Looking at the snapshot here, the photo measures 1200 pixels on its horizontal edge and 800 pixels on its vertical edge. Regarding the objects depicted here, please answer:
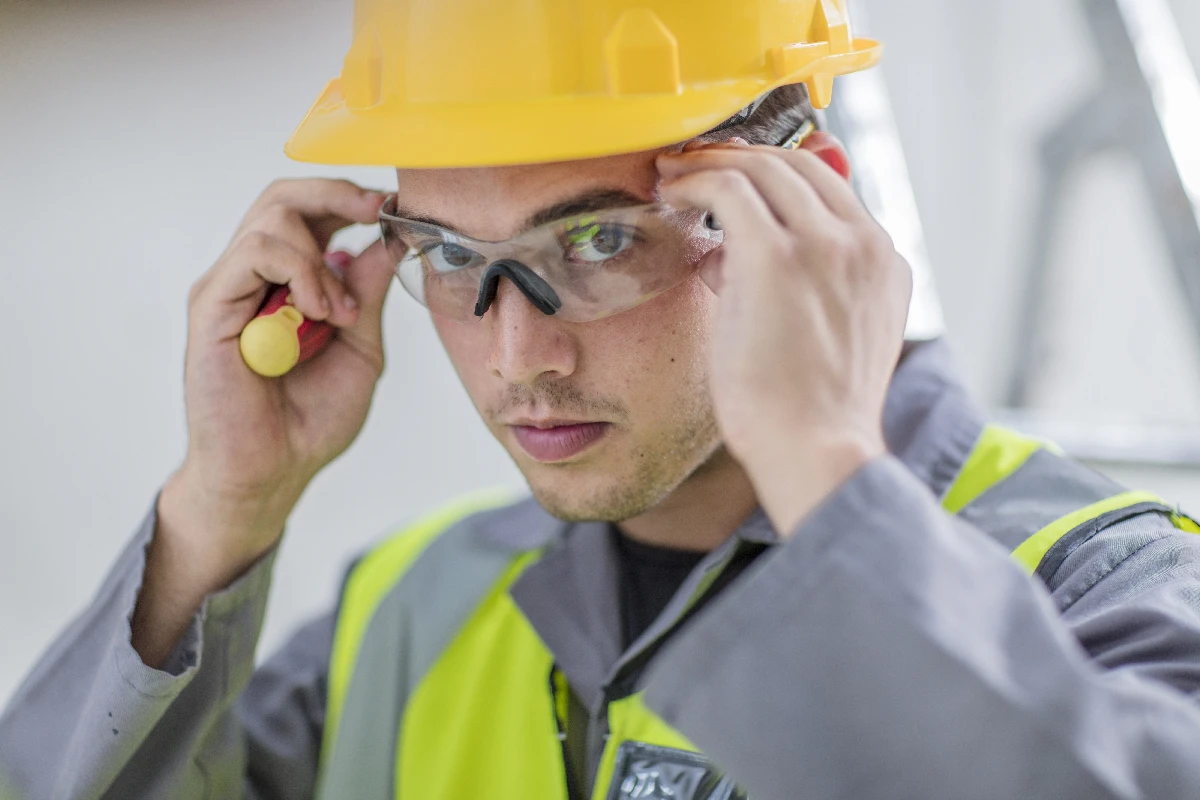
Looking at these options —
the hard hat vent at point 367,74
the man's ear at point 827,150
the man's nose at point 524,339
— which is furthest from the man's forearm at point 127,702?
the man's ear at point 827,150

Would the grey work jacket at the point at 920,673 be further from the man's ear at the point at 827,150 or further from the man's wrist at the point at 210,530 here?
the man's wrist at the point at 210,530

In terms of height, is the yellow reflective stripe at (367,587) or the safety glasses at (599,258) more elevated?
the safety glasses at (599,258)

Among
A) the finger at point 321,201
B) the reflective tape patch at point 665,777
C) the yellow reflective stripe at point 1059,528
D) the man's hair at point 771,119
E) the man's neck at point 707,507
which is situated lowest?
the reflective tape patch at point 665,777

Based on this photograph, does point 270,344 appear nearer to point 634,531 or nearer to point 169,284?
point 634,531

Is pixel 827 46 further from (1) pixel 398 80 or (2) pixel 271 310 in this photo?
(2) pixel 271 310

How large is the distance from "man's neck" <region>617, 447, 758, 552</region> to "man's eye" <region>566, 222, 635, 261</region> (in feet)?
1.31

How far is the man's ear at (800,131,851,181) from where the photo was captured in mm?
1402

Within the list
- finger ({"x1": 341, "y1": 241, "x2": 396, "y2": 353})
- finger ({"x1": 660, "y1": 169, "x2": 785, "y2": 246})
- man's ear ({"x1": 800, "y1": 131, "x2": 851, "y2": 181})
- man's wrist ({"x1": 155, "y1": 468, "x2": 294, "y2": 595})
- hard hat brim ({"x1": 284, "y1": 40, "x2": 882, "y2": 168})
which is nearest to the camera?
finger ({"x1": 660, "y1": 169, "x2": 785, "y2": 246})

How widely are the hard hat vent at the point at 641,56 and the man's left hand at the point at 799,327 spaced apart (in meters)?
0.17

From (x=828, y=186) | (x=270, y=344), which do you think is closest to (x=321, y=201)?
(x=270, y=344)

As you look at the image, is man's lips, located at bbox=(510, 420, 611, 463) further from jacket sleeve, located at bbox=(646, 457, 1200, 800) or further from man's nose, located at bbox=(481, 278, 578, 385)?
jacket sleeve, located at bbox=(646, 457, 1200, 800)

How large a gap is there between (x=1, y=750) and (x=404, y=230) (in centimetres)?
87

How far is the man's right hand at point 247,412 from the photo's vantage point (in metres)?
1.53

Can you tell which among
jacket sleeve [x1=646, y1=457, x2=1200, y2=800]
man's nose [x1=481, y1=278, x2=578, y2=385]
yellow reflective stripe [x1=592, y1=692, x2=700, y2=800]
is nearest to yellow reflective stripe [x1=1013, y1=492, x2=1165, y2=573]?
jacket sleeve [x1=646, y1=457, x2=1200, y2=800]
